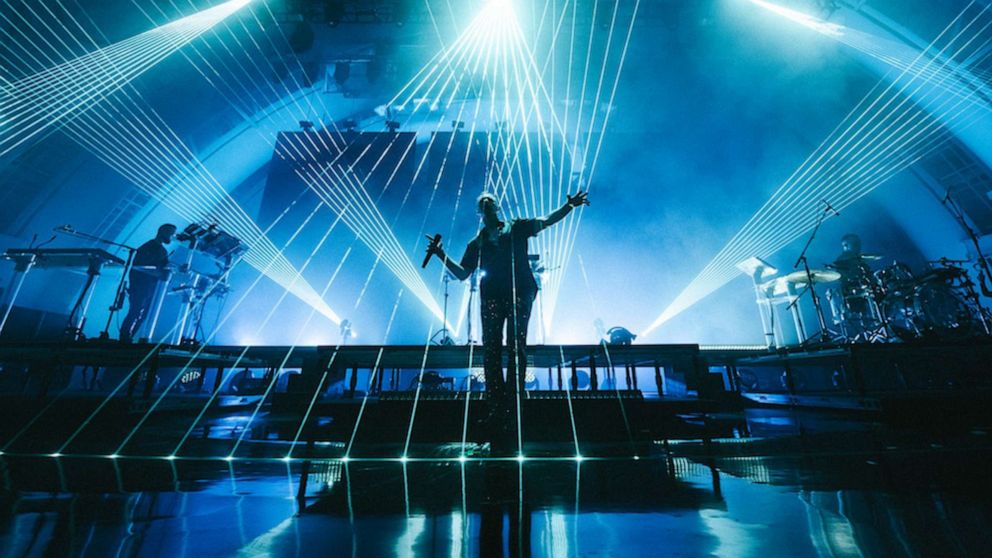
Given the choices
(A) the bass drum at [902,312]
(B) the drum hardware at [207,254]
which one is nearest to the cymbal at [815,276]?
(A) the bass drum at [902,312]

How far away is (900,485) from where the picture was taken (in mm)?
1306

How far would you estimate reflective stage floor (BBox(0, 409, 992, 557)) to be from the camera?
2.73 ft

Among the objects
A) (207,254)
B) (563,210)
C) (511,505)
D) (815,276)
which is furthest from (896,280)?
(207,254)

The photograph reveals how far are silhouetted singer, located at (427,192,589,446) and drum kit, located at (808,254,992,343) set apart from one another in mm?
6764

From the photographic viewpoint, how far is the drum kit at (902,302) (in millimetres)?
5922

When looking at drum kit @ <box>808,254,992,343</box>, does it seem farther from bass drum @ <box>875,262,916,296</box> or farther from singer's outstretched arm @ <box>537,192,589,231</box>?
singer's outstretched arm @ <box>537,192,589,231</box>

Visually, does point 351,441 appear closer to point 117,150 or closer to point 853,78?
point 117,150

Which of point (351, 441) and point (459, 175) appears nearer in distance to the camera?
point (351, 441)

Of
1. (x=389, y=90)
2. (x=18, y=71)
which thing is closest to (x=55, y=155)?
(x=18, y=71)

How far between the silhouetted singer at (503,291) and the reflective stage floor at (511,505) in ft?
1.72

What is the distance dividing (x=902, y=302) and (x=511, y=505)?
30.5 ft

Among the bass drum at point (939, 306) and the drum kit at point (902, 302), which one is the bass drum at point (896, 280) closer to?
the drum kit at point (902, 302)

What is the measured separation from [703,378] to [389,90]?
39.8ft

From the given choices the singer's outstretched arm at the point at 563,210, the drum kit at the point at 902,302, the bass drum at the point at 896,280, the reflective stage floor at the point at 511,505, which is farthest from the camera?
the bass drum at the point at 896,280
